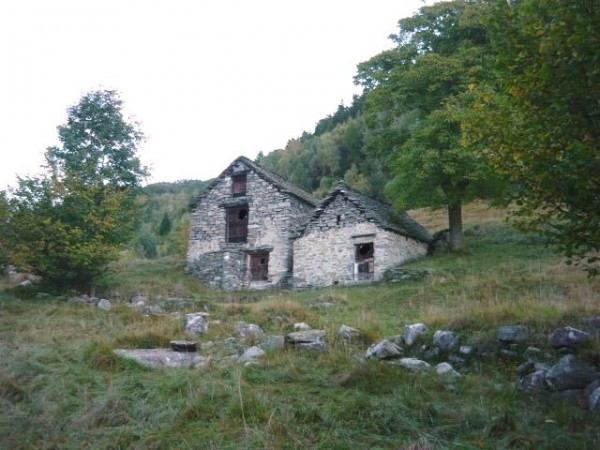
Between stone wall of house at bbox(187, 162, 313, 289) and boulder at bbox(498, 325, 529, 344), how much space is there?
689 inches

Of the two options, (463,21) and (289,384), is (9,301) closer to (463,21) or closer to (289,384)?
(289,384)

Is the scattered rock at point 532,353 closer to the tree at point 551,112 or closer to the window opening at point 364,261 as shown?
the tree at point 551,112

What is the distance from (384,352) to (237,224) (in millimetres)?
20027

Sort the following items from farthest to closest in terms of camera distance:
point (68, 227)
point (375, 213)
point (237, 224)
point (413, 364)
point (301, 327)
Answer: point (237, 224)
point (375, 213)
point (68, 227)
point (301, 327)
point (413, 364)

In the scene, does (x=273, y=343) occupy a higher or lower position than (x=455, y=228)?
lower

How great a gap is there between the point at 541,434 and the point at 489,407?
792mm

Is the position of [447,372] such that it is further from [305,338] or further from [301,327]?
[301,327]

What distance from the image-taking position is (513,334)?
24.5ft

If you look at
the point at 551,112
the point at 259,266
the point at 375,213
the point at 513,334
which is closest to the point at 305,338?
the point at 513,334

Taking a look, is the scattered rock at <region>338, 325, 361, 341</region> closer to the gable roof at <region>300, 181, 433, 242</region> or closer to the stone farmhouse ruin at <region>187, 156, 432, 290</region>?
the stone farmhouse ruin at <region>187, 156, 432, 290</region>

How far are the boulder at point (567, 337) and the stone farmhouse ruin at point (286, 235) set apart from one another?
45.2ft

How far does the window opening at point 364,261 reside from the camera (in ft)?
71.1

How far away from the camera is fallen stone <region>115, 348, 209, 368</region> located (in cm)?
777

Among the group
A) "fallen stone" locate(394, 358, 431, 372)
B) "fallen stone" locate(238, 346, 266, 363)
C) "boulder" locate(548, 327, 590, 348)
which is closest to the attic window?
"fallen stone" locate(238, 346, 266, 363)
